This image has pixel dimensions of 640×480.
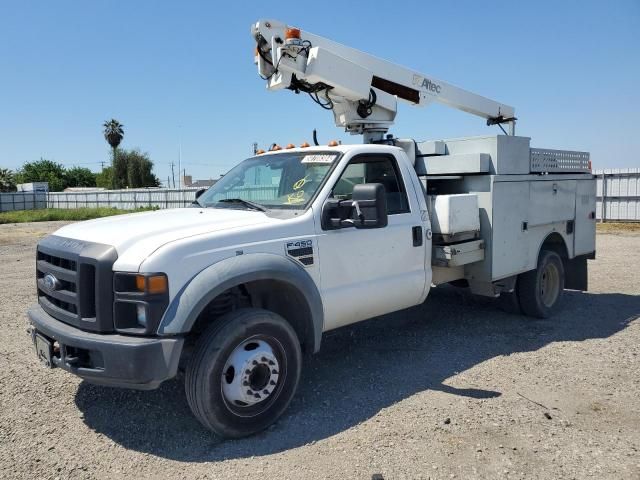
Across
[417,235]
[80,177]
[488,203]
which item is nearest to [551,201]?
[488,203]

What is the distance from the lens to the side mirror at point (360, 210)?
154 inches

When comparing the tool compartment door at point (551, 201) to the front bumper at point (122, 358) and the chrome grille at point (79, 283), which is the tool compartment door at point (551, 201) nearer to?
the front bumper at point (122, 358)

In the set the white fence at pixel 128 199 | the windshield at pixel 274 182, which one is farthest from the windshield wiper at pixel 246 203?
the white fence at pixel 128 199

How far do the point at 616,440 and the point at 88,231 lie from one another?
400 cm

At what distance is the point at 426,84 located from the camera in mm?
6617

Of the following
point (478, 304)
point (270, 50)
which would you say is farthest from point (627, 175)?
point (270, 50)

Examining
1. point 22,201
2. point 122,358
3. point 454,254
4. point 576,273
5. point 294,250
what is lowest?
point 576,273

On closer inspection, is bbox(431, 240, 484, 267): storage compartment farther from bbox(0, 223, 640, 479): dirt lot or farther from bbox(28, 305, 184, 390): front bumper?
bbox(28, 305, 184, 390): front bumper

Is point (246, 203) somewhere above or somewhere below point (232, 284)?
above

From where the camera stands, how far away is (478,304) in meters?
7.35

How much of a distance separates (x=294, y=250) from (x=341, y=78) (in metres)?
2.40

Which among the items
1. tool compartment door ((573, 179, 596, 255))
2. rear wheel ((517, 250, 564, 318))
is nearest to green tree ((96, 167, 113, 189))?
tool compartment door ((573, 179, 596, 255))

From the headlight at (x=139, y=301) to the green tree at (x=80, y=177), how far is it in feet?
285

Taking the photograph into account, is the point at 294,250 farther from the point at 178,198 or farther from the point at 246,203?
the point at 178,198
